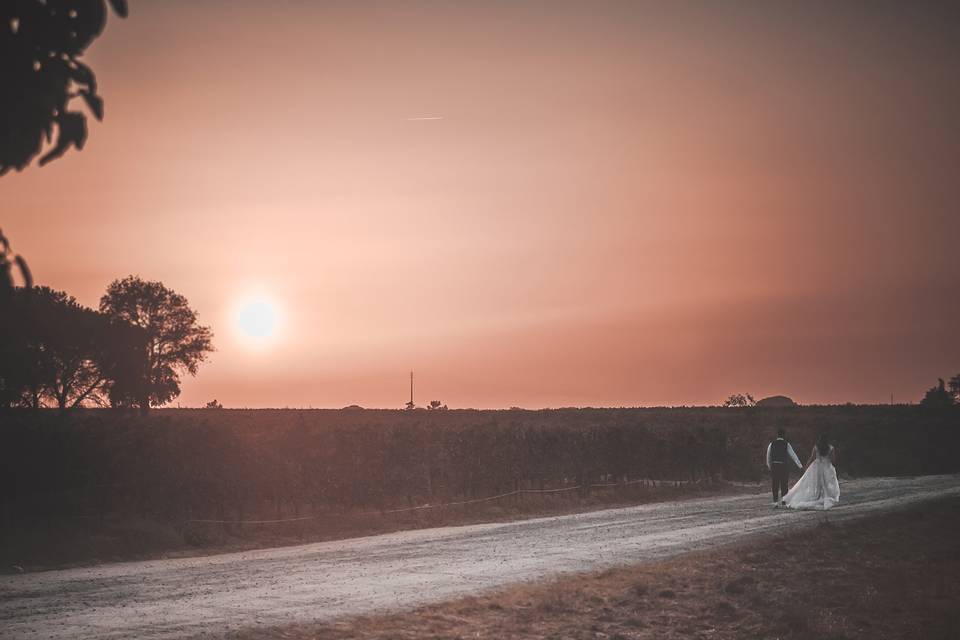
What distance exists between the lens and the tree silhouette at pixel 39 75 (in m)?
4.85

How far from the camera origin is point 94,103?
5012 millimetres

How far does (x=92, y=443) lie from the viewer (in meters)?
27.2

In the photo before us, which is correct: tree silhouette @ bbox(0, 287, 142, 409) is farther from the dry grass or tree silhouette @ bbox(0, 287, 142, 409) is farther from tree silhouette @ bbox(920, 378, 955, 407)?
tree silhouette @ bbox(920, 378, 955, 407)

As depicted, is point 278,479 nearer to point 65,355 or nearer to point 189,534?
point 189,534

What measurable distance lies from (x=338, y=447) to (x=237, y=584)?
A: 635 inches

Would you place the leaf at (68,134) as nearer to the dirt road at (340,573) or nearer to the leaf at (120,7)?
the leaf at (120,7)

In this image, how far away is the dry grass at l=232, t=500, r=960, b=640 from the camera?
45.8ft

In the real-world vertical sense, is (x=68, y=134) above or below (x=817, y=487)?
above

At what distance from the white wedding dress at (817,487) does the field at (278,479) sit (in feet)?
27.5

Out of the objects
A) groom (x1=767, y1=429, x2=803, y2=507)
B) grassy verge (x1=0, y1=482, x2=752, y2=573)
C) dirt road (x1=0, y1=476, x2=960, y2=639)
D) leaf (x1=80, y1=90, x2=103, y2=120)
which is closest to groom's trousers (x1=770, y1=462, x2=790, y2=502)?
groom (x1=767, y1=429, x2=803, y2=507)

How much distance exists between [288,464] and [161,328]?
189 ft

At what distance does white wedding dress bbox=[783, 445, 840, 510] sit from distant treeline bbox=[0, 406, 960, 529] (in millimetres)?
12209

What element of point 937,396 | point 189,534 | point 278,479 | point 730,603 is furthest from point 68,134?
point 937,396

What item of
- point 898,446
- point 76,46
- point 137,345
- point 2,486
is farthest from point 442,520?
point 137,345
